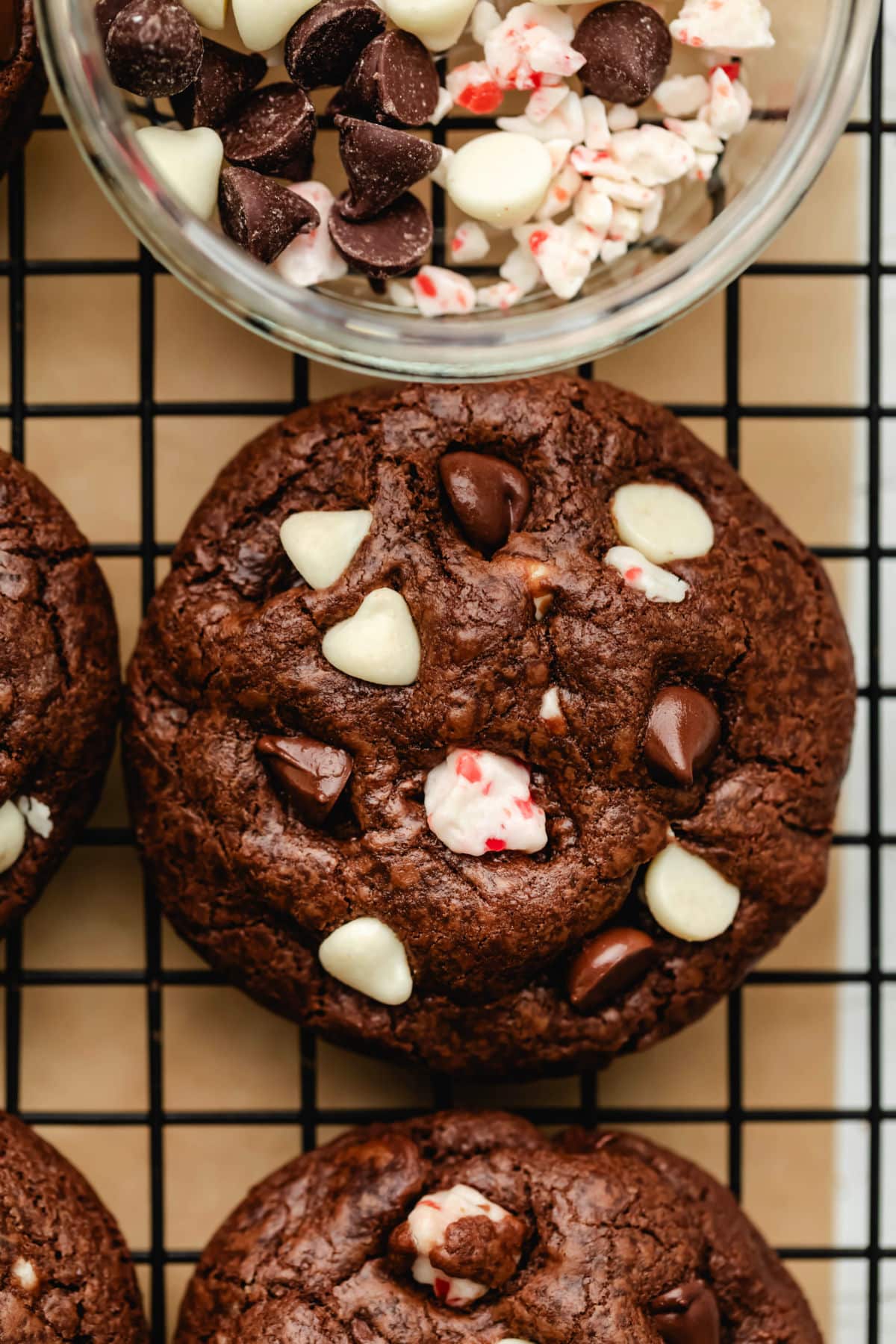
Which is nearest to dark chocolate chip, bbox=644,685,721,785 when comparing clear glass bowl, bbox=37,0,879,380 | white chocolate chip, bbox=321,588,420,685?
white chocolate chip, bbox=321,588,420,685

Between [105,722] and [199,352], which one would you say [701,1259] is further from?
[199,352]

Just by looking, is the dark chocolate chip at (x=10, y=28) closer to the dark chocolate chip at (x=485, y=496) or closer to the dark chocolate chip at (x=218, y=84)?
the dark chocolate chip at (x=218, y=84)

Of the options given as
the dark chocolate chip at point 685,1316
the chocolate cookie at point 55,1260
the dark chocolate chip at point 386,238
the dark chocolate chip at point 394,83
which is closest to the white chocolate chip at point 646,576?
the dark chocolate chip at point 386,238

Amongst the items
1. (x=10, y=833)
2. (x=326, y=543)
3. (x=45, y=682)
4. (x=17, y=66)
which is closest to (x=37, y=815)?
(x=10, y=833)

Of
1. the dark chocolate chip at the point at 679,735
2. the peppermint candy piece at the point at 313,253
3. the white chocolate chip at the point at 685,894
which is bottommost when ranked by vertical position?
the white chocolate chip at the point at 685,894

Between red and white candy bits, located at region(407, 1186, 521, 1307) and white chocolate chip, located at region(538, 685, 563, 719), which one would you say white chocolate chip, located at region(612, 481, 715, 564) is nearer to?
white chocolate chip, located at region(538, 685, 563, 719)

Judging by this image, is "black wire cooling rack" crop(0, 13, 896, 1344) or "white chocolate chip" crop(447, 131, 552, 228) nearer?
"white chocolate chip" crop(447, 131, 552, 228)
